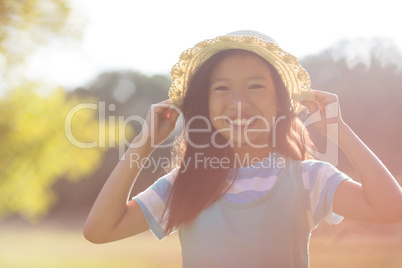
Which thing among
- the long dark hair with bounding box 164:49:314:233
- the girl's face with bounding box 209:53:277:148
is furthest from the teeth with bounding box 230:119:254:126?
the long dark hair with bounding box 164:49:314:233

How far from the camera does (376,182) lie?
1727 mm

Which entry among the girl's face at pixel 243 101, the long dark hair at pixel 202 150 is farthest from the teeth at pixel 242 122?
the long dark hair at pixel 202 150

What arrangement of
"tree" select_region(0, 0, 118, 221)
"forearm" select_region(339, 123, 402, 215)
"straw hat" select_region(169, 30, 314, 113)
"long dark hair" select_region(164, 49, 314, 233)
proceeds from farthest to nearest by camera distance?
"tree" select_region(0, 0, 118, 221) < "straw hat" select_region(169, 30, 314, 113) < "long dark hair" select_region(164, 49, 314, 233) < "forearm" select_region(339, 123, 402, 215)

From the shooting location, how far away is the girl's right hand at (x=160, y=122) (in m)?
2.05

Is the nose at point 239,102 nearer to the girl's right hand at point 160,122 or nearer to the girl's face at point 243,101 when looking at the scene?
the girl's face at point 243,101

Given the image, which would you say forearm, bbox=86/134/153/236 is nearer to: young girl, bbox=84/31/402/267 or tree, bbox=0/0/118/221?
young girl, bbox=84/31/402/267

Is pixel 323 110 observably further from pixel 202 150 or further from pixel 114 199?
pixel 114 199

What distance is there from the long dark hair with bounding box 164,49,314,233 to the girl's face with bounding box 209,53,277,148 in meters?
0.05

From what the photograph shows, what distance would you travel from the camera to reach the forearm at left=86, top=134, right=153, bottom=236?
1903mm

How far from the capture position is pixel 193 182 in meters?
1.93

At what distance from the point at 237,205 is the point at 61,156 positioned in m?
5.95

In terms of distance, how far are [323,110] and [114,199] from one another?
36.7 inches

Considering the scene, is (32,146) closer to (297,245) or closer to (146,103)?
(297,245)

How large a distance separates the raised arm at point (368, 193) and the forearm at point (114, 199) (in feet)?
2.67
